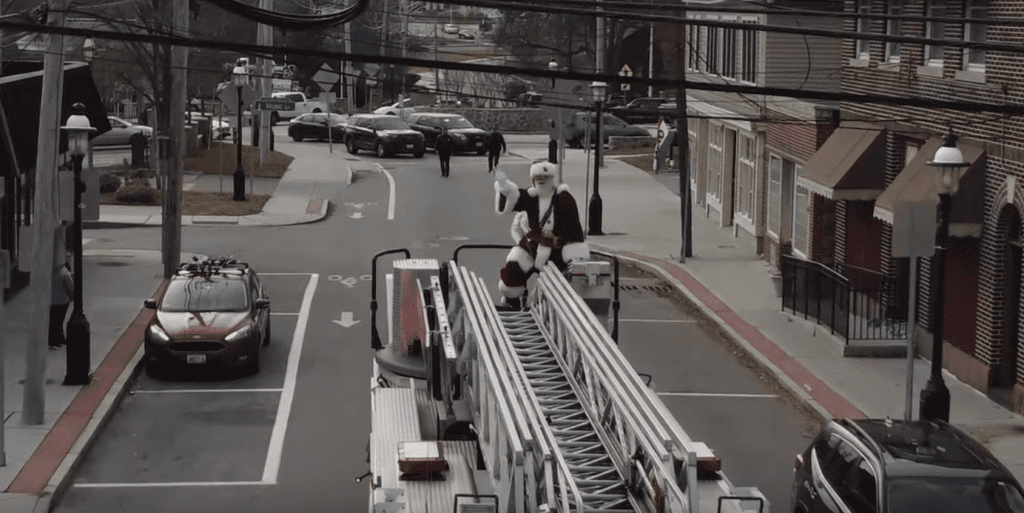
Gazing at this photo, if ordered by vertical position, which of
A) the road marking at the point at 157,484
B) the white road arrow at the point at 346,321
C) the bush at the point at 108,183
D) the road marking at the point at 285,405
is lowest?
the road marking at the point at 157,484

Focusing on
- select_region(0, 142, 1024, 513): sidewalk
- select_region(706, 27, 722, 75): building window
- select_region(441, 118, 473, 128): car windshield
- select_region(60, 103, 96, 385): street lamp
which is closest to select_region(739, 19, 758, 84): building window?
select_region(706, 27, 722, 75): building window

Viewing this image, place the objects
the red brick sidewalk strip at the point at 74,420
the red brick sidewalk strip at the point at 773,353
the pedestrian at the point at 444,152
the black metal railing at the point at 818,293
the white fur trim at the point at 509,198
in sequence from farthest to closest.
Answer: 1. the pedestrian at the point at 444,152
2. the black metal railing at the point at 818,293
3. the red brick sidewalk strip at the point at 773,353
4. the white fur trim at the point at 509,198
5. the red brick sidewalk strip at the point at 74,420

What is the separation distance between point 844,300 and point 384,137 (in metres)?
36.9

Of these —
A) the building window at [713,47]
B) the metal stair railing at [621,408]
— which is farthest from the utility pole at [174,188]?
the building window at [713,47]

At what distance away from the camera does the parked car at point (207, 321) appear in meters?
20.9

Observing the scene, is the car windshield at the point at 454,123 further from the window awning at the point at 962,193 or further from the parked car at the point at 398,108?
the window awning at the point at 962,193

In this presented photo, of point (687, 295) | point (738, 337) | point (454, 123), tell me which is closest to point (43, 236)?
A: point (738, 337)

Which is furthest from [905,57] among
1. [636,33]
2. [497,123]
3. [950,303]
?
[636,33]

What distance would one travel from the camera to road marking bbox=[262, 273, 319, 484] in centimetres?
1706

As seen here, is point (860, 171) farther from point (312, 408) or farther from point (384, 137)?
point (384, 137)

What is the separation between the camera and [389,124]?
59.2 metres

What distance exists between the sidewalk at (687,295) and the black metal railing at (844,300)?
0.36 meters

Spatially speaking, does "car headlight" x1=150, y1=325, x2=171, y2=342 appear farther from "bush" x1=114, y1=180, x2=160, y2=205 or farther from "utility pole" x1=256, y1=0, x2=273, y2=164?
"utility pole" x1=256, y1=0, x2=273, y2=164

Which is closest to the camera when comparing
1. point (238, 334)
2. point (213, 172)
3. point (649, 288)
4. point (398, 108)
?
point (238, 334)
